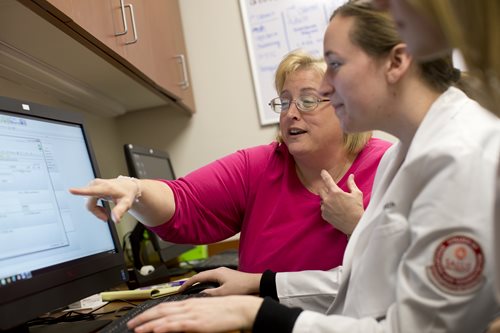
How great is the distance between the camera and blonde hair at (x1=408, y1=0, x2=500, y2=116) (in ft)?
1.68

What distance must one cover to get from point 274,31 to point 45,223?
1.73 m

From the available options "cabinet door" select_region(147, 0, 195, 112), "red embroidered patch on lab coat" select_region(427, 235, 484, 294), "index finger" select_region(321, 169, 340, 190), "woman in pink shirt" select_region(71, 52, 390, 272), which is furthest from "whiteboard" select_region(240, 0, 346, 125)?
"red embroidered patch on lab coat" select_region(427, 235, 484, 294)

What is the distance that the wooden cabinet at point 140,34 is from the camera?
118cm

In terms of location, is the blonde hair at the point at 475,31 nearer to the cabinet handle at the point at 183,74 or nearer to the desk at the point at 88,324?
the desk at the point at 88,324

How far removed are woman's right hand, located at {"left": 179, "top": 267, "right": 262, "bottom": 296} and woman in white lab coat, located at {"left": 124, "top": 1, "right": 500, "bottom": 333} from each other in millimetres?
→ 286

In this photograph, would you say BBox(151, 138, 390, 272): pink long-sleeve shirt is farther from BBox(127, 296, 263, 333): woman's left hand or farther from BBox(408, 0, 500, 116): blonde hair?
BBox(408, 0, 500, 116): blonde hair

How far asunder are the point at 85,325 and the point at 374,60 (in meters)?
0.74

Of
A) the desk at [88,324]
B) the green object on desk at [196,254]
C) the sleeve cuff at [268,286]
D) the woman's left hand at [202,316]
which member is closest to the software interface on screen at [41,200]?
the desk at [88,324]

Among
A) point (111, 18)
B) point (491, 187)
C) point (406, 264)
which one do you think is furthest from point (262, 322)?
point (111, 18)

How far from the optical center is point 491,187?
0.68m

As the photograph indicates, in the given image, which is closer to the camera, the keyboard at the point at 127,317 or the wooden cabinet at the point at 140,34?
the keyboard at the point at 127,317

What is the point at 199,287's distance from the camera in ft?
3.90

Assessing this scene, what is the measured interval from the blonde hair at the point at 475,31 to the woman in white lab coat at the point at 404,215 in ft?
0.60

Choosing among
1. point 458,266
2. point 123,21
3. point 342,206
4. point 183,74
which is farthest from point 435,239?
point 183,74
